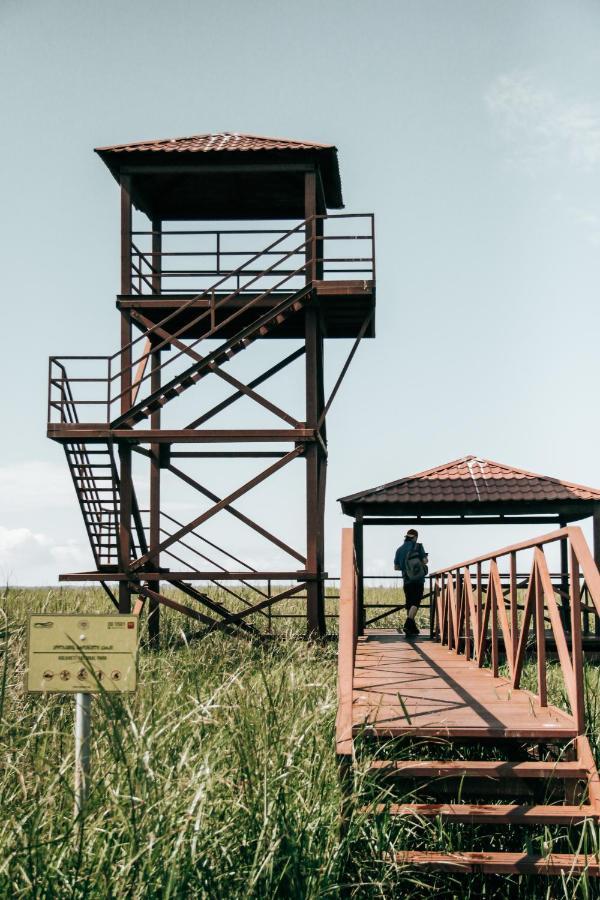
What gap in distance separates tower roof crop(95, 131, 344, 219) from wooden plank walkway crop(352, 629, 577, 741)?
8447mm

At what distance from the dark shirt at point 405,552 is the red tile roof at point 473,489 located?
26.4 inches

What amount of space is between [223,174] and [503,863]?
13534 millimetres

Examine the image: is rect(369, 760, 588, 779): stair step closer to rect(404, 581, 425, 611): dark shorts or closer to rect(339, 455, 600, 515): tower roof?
rect(339, 455, 600, 515): tower roof

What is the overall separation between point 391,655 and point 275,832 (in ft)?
26.5

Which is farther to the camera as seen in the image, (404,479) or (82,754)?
(404,479)

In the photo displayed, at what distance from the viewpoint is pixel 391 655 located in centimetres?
1268

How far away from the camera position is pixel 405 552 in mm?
16984

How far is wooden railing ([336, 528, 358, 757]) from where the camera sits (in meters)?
6.00

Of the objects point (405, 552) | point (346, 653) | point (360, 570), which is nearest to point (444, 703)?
point (346, 653)

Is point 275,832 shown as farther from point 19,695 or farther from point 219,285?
point 219,285

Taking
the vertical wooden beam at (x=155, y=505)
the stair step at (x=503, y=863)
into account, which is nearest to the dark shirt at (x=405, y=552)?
the vertical wooden beam at (x=155, y=505)

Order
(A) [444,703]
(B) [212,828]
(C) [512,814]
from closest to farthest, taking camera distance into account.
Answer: (B) [212,828] < (C) [512,814] < (A) [444,703]

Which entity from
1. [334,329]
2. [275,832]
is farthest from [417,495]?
[275,832]

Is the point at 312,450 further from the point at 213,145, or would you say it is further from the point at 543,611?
the point at 543,611
